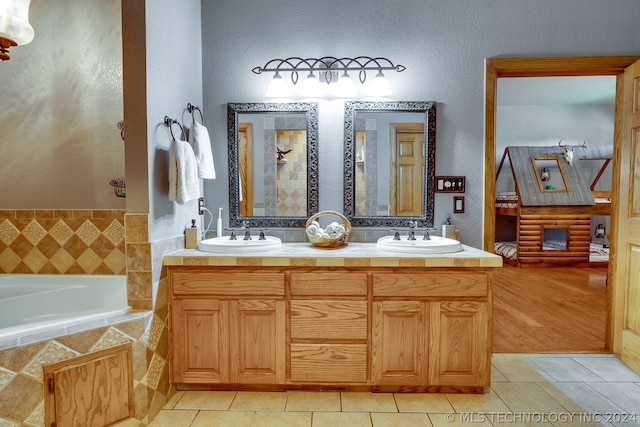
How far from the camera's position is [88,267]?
220cm

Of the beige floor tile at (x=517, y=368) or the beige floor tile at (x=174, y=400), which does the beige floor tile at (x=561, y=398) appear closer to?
the beige floor tile at (x=517, y=368)

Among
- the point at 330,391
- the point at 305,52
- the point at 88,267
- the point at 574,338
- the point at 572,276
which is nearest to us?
the point at 330,391

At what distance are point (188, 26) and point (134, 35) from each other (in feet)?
1.97

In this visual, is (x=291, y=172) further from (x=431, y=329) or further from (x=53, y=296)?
(x=53, y=296)

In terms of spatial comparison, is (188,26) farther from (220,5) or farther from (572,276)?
(572,276)

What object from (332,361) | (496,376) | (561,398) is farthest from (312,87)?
(561,398)

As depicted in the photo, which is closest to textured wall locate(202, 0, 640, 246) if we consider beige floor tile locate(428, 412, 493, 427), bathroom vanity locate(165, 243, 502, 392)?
bathroom vanity locate(165, 243, 502, 392)

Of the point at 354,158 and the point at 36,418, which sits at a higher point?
the point at 354,158

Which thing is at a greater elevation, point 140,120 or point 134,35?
point 134,35

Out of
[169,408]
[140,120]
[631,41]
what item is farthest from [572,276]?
[140,120]

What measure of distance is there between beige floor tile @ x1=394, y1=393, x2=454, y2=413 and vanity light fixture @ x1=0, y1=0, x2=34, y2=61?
242 centimetres

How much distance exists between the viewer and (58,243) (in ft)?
7.20

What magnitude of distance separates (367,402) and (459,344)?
1.95ft

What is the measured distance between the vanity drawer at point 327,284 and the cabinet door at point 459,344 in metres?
0.44
